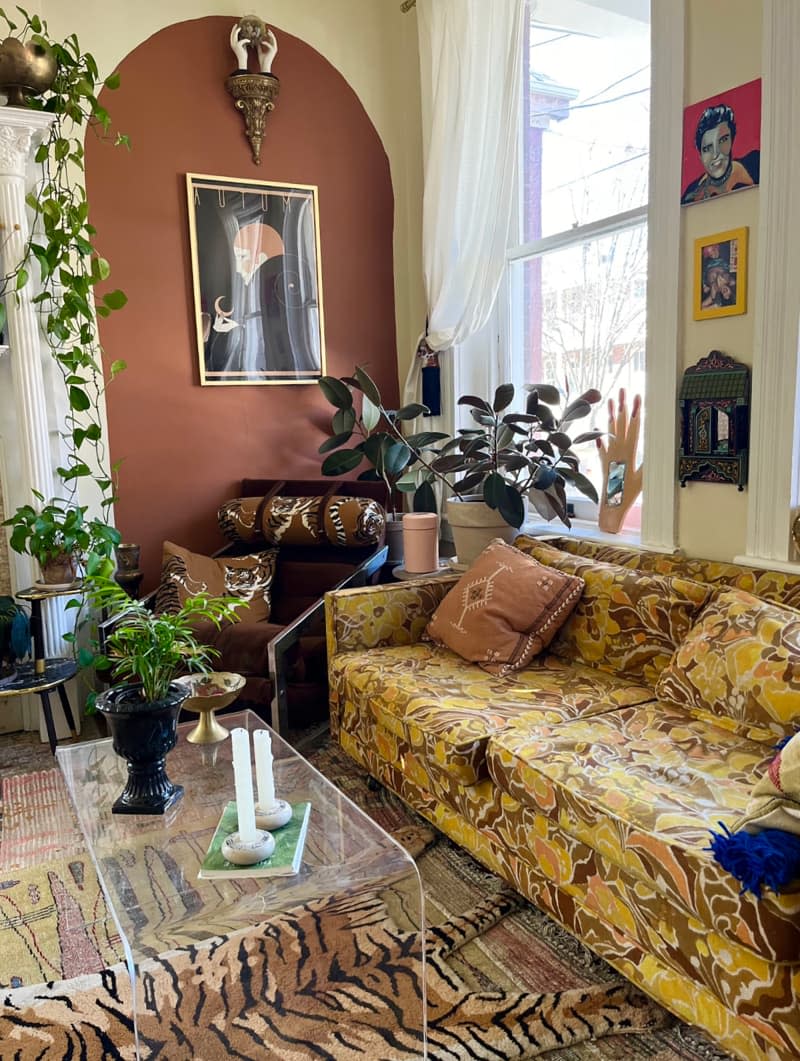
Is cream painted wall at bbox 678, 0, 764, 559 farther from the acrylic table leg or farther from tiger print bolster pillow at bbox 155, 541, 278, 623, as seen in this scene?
the acrylic table leg

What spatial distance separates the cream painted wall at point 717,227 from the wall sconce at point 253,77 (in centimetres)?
184

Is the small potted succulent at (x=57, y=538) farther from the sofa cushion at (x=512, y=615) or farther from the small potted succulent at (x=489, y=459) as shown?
the sofa cushion at (x=512, y=615)

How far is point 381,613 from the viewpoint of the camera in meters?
2.75

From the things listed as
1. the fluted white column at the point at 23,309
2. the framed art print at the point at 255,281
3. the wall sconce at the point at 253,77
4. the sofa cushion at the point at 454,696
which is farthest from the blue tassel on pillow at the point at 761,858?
the wall sconce at the point at 253,77

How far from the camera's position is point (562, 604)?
2490 millimetres

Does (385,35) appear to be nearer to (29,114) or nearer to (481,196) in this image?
(481,196)

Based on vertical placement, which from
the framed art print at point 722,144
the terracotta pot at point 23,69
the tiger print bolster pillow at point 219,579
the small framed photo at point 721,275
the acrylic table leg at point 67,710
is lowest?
the acrylic table leg at point 67,710

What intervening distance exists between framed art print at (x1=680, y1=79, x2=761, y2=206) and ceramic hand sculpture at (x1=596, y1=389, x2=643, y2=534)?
2.50 ft

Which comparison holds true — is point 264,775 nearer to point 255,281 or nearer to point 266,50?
→ point 255,281

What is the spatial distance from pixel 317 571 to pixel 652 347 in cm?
156

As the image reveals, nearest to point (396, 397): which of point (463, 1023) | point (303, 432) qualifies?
point (303, 432)

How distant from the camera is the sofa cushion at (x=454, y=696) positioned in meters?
2.03

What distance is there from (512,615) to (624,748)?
2.26 feet

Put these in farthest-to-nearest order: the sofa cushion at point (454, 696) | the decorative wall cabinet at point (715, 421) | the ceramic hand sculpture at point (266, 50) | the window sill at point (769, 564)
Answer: the ceramic hand sculpture at point (266, 50) < the decorative wall cabinet at point (715, 421) < the window sill at point (769, 564) < the sofa cushion at point (454, 696)
